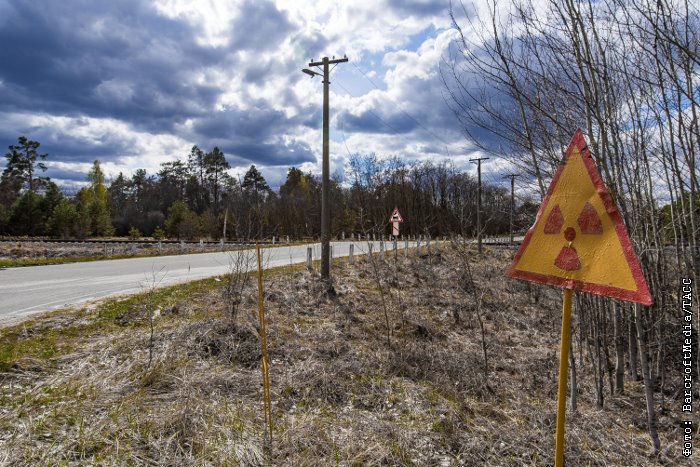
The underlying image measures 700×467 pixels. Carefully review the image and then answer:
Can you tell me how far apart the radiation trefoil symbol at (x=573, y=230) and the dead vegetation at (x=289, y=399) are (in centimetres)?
200

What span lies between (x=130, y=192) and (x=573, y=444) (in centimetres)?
8188

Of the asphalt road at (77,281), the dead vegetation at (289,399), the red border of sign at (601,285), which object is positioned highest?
the red border of sign at (601,285)

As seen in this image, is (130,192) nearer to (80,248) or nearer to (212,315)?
(80,248)

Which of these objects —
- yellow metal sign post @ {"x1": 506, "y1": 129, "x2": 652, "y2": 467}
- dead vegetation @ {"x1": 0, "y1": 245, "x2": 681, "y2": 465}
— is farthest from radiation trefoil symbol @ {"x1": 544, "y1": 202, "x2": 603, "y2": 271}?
dead vegetation @ {"x1": 0, "y1": 245, "x2": 681, "y2": 465}

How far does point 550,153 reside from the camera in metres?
4.93

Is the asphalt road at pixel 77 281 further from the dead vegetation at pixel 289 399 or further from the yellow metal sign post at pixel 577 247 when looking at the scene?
the yellow metal sign post at pixel 577 247

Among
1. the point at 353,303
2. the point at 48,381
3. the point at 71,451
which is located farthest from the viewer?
the point at 353,303

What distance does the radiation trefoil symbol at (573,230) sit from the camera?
2410 millimetres

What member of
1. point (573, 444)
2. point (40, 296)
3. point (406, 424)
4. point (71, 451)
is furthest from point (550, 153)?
point (40, 296)

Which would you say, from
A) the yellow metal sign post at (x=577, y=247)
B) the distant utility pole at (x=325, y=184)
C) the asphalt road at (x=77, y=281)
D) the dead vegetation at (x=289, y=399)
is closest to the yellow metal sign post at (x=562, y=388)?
the yellow metal sign post at (x=577, y=247)

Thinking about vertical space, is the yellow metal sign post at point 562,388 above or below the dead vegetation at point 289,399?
above

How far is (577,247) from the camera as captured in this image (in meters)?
2.44

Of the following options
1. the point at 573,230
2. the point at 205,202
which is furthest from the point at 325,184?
the point at 205,202

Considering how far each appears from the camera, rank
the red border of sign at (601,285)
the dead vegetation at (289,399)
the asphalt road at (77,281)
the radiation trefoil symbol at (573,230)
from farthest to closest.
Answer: the asphalt road at (77,281) < the dead vegetation at (289,399) < the radiation trefoil symbol at (573,230) < the red border of sign at (601,285)
